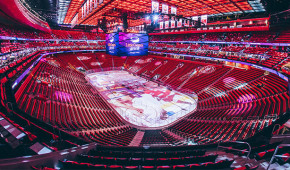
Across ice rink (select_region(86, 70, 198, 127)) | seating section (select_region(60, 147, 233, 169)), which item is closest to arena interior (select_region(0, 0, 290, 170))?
seating section (select_region(60, 147, 233, 169))

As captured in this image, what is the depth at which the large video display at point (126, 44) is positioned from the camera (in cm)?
1409

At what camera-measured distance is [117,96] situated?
1995cm

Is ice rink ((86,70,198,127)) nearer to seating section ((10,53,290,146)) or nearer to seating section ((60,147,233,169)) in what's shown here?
seating section ((10,53,290,146))

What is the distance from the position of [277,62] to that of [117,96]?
63.1ft

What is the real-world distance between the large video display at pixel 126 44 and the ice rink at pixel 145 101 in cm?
600

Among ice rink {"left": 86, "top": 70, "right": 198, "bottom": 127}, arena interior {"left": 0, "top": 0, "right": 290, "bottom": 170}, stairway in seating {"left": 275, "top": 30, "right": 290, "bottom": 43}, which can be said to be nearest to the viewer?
arena interior {"left": 0, "top": 0, "right": 290, "bottom": 170}

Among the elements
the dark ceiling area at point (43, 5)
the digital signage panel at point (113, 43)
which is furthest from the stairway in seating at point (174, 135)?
the dark ceiling area at point (43, 5)

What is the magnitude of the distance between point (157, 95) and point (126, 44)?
8949 millimetres

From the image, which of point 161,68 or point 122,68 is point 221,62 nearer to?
point 161,68

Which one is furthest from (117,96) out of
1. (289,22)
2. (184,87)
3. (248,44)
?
(289,22)

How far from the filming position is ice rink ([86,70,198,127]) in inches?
573

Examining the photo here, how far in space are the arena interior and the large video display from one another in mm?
98

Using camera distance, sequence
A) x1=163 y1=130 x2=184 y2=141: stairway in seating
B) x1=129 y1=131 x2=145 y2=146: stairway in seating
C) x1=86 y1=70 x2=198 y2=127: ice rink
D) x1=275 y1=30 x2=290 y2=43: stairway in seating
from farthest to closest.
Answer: x1=275 y1=30 x2=290 y2=43: stairway in seating
x1=86 y1=70 x2=198 y2=127: ice rink
x1=163 y1=130 x2=184 y2=141: stairway in seating
x1=129 y1=131 x2=145 y2=146: stairway in seating

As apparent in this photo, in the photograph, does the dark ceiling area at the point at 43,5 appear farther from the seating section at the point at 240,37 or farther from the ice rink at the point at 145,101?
the seating section at the point at 240,37
